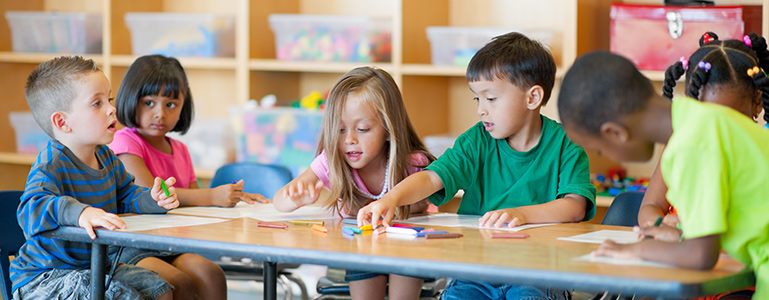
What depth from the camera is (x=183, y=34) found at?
133 inches

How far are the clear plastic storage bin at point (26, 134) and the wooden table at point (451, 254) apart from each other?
88.6 inches

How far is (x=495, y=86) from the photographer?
1811mm

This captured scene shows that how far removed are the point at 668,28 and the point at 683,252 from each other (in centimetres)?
177

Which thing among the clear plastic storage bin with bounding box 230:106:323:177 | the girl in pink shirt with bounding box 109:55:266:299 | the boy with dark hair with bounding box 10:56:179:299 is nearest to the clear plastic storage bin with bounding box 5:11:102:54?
the clear plastic storage bin with bounding box 230:106:323:177

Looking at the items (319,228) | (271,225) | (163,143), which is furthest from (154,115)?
(319,228)

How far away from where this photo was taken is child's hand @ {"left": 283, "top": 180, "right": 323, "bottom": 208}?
5.93 feet

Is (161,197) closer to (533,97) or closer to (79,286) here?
(79,286)

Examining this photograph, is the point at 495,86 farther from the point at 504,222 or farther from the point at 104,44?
the point at 104,44

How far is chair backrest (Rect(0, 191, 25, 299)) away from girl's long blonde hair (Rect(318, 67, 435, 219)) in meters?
0.76

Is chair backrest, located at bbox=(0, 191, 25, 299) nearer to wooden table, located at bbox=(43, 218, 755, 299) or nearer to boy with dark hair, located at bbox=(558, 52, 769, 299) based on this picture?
wooden table, located at bbox=(43, 218, 755, 299)

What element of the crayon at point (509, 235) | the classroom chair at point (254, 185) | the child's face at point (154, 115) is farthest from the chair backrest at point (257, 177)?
the crayon at point (509, 235)

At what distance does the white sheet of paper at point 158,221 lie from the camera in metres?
1.57

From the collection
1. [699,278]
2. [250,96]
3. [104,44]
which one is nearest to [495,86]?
[699,278]

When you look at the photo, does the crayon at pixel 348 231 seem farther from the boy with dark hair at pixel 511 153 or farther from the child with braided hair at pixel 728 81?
the child with braided hair at pixel 728 81
